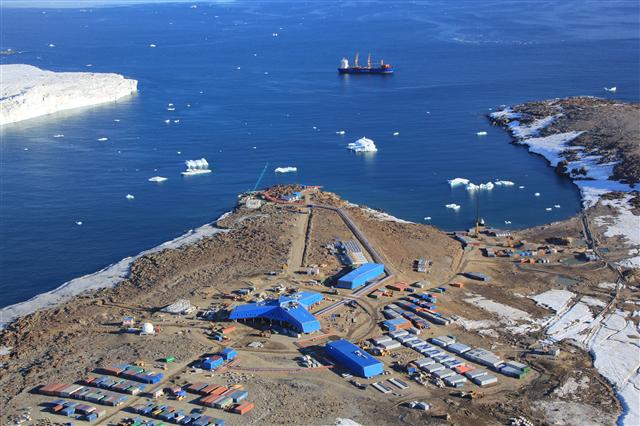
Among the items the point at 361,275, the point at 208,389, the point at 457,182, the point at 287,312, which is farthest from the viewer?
the point at 457,182

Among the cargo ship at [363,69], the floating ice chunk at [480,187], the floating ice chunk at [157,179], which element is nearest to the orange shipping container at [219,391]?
the floating ice chunk at [480,187]

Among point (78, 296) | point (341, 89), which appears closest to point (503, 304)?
point (78, 296)

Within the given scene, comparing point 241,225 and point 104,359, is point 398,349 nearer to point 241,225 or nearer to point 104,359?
point 104,359

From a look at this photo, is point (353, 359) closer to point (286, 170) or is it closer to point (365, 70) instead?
point (286, 170)

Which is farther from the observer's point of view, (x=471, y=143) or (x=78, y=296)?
(x=471, y=143)

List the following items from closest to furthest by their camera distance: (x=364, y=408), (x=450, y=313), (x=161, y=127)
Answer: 1. (x=364, y=408)
2. (x=450, y=313)
3. (x=161, y=127)

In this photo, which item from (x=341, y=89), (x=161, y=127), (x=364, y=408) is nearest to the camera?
(x=364, y=408)

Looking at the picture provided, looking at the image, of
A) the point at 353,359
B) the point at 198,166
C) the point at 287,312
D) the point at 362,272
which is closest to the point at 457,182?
the point at 198,166
